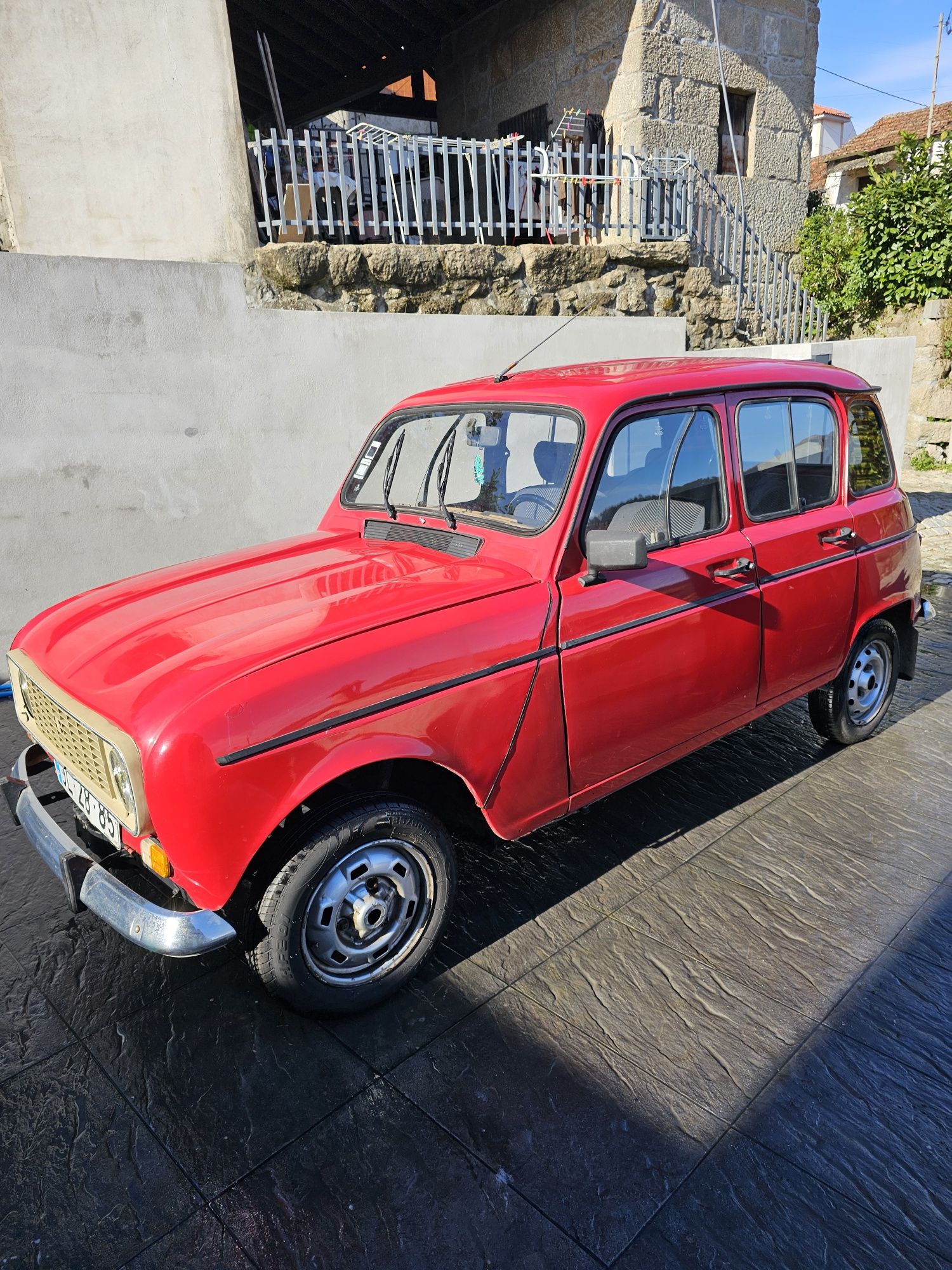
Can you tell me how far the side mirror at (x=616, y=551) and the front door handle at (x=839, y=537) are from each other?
1.44 metres

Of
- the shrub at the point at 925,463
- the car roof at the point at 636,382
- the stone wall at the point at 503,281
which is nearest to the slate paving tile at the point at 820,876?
the car roof at the point at 636,382

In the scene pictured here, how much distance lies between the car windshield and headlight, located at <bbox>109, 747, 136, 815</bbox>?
63.5 inches

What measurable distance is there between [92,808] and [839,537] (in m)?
3.38

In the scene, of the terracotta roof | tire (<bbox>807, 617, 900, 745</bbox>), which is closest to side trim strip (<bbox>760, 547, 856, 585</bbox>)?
tire (<bbox>807, 617, 900, 745</bbox>)

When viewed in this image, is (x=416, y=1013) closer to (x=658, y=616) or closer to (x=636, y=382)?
(x=658, y=616)

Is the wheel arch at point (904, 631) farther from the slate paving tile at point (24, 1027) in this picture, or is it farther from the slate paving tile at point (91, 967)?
the slate paving tile at point (24, 1027)

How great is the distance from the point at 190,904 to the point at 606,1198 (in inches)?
55.2

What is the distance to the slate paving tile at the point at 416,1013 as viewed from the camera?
2.69m

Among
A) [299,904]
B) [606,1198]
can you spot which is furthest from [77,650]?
[606,1198]

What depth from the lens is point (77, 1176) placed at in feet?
7.51

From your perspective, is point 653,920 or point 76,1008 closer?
point 76,1008

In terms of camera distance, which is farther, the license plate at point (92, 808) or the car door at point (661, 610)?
the car door at point (661, 610)

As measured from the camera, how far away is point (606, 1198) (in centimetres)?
218

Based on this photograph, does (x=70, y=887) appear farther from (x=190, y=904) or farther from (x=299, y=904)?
(x=299, y=904)
